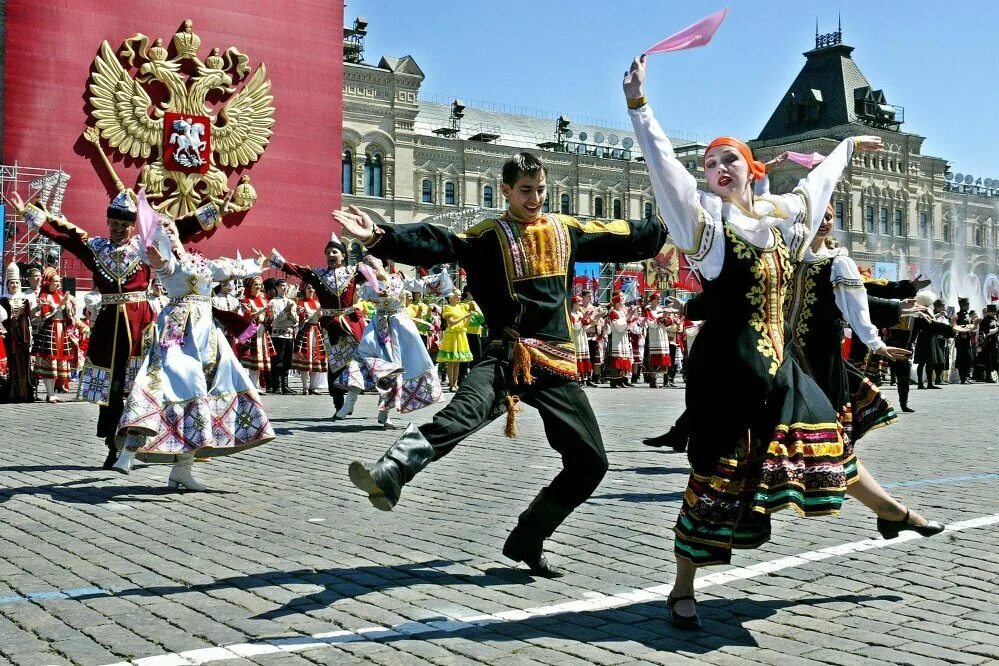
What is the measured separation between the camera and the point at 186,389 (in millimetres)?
7840

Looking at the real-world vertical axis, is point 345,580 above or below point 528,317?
below

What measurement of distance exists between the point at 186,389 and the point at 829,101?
87001 millimetres

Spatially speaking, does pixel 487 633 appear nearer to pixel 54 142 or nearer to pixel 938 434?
pixel 938 434

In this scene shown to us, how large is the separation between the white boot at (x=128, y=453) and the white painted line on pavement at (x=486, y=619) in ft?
13.1

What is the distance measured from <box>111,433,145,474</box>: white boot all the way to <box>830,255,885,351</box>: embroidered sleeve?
15.0 ft

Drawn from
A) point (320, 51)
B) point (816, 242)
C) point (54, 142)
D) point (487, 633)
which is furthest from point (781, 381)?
point (320, 51)

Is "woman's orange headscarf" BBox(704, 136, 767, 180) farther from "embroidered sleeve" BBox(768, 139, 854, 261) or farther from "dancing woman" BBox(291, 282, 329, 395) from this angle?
"dancing woman" BBox(291, 282, 329, 395)

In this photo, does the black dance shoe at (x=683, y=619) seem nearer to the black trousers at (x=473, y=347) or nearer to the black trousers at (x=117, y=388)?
the black trousers at (x=117, y=388)

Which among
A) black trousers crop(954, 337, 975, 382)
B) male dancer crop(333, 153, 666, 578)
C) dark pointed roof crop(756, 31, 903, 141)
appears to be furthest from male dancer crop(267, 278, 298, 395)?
dark pointed roof crop(756, 31, 903, 141)

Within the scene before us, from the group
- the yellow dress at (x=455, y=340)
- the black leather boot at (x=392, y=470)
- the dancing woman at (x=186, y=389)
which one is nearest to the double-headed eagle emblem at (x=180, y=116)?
the yellow dress at (x=455, y=340)

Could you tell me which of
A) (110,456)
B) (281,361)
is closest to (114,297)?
(110,456)

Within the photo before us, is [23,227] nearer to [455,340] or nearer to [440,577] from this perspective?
[455,340]

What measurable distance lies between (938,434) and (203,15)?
2217 cm

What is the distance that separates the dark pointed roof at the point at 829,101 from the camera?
87188 mm
